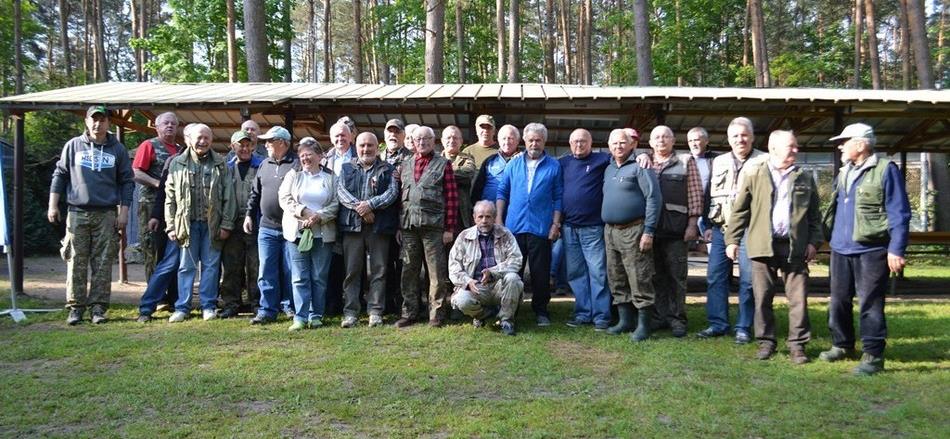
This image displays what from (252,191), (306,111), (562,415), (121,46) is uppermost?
(121,46)

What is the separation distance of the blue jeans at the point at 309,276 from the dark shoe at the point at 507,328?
1.73 metres

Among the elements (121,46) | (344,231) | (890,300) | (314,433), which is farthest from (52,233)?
(121,46)

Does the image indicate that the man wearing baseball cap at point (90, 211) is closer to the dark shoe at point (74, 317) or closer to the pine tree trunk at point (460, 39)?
the dark shoe at point (74, 317)

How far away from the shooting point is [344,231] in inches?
231

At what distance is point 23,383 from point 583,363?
3.90 metres

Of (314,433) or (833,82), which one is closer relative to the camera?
(314,433)

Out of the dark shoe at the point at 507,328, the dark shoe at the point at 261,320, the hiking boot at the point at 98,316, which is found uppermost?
the hiking boot at the point at 98,316

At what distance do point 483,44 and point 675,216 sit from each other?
70.0ft

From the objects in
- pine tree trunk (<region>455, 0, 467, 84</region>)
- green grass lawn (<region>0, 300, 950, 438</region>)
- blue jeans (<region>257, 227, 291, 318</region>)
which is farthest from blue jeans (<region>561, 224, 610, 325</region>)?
pine tree trunk (<region>455, 0, 467, 84</region>)

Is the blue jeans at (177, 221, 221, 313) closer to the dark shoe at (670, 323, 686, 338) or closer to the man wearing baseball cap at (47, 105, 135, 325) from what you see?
the man wearing baseball cap at (47, 105, 135, 325)

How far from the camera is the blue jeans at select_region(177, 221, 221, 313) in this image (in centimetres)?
617

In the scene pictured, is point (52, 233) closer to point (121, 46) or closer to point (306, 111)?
point (306, 111)

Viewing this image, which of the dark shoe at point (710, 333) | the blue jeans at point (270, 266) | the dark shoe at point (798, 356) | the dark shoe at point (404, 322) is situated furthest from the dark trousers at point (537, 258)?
the blue jeans at point (270, 266)

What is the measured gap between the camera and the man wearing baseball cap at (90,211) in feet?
20.0
